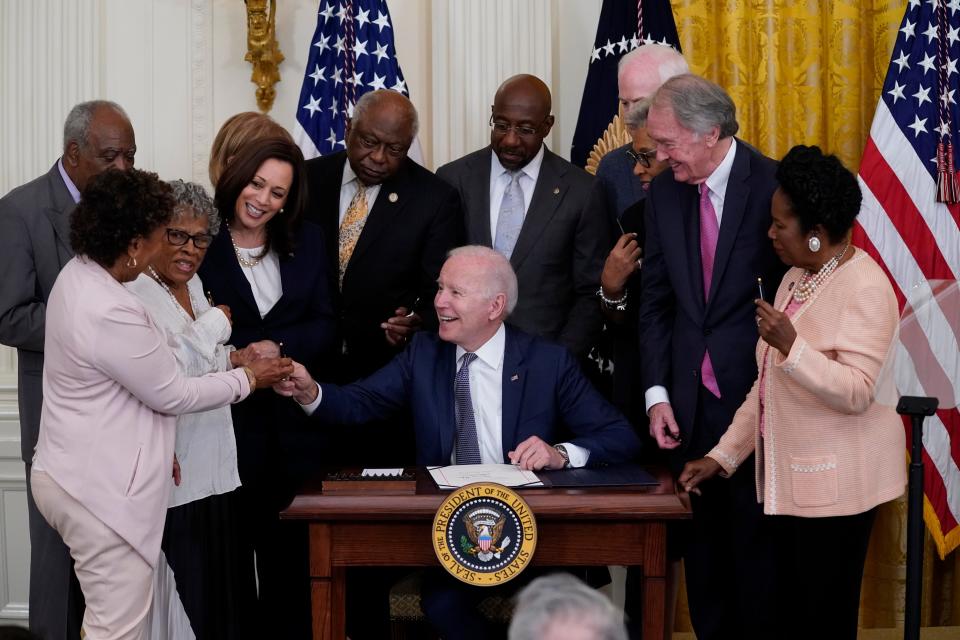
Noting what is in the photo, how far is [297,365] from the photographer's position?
392 cm

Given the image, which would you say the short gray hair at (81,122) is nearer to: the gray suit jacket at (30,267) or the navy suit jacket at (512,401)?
the gray suit jacket at (30,267)

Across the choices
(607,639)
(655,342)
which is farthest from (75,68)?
(607,639)

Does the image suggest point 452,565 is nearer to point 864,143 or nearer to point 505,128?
point 505,128

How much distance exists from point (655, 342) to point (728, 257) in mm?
408

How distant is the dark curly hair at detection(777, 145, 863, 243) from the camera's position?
3.49 m

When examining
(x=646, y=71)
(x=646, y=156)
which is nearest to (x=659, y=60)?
(x=646, y=71)

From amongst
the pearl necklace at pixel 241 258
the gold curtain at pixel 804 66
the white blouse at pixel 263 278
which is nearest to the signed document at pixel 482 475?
the white blouse at pixel 263 278

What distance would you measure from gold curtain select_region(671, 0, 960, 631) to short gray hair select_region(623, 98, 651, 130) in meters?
1.08

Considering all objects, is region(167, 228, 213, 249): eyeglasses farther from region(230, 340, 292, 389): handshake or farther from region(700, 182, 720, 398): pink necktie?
region(700, 182, 720, 398): pink necktie

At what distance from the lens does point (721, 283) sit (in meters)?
3.91

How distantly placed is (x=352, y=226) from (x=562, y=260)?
2.67 ft

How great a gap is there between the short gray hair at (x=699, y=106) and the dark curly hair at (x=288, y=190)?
50.0 inches

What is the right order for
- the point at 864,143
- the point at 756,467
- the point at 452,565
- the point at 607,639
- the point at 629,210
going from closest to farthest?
the point at 607,639, the point at 452,565, the point at 756,467, the point at 629,210, the point at 864,143

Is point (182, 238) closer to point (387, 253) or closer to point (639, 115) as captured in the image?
point (387, 253)
